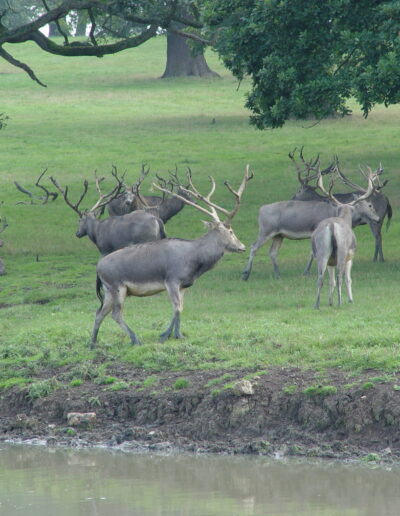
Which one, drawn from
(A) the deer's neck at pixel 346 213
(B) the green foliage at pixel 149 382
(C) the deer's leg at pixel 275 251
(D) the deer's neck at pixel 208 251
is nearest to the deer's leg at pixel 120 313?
(D) the deer's neck at pixel 208 251

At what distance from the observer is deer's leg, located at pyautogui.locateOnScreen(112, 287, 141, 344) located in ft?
47.0

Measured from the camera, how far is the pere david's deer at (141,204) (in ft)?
77.0

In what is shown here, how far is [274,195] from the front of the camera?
29.8m

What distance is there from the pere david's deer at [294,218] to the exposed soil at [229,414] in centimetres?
784

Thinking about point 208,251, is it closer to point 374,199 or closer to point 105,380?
point 105,380

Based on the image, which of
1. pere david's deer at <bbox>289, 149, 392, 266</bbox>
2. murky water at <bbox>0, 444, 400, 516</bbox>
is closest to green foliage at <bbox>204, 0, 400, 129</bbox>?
pere david's deer at <bbox>289, 149, 392, 266</bbox>

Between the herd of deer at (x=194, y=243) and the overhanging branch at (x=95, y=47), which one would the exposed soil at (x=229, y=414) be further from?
the overhanging branch at (x=95, y=47)

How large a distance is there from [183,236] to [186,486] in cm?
1511

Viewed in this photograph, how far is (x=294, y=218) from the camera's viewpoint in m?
20.6

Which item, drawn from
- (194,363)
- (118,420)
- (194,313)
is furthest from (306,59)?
(118,420)

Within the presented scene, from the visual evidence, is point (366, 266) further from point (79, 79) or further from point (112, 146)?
point (79, 79)

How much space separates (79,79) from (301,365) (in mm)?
50844

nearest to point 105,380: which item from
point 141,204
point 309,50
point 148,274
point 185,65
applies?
point 148,274

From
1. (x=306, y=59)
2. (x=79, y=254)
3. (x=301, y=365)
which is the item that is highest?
(x=306, y=59)
